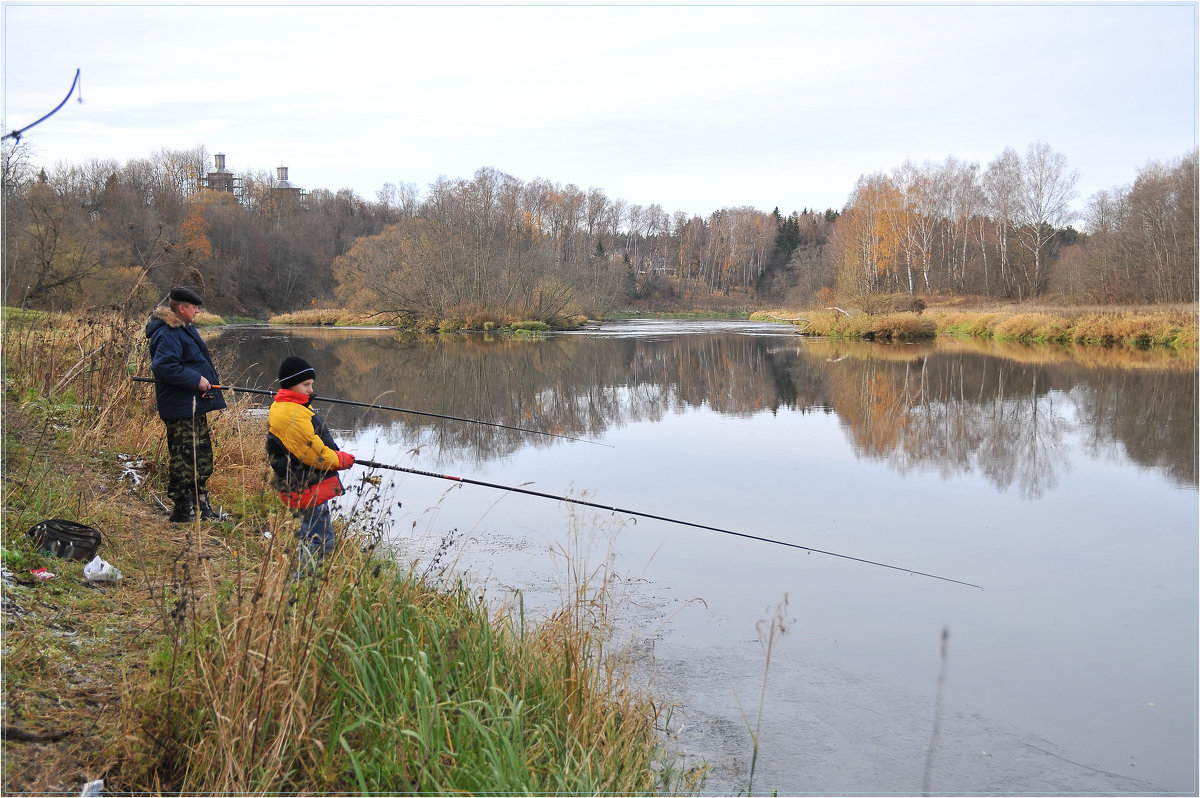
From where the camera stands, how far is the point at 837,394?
1700 cm

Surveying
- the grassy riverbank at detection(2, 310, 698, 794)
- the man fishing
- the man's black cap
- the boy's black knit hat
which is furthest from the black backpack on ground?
the man's black cap

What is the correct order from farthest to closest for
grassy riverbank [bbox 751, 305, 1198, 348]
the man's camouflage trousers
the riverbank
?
the riverbank
grassy riverbank [bbox 751, 305, 1198, 348]
the man's camouflage trousers

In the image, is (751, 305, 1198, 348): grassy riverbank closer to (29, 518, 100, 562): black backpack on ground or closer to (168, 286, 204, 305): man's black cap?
(168, 286, 204, 305): man's black cap

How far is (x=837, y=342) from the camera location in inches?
1371

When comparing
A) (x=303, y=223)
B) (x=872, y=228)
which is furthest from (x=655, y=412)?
(x=303, y=223)

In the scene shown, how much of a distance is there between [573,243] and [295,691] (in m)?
67.0

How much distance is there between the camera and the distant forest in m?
35.4

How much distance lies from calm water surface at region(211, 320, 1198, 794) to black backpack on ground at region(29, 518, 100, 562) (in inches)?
60.6

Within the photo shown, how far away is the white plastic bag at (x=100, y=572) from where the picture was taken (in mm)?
4234

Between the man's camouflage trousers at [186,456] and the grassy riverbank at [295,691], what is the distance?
3.34ft

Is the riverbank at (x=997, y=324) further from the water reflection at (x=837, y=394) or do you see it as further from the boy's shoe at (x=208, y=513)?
the boy's shoe at (x=208, y=513)

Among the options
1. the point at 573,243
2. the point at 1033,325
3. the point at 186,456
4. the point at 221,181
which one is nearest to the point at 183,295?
the point at 186,456

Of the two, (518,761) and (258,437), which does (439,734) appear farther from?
(258,437)

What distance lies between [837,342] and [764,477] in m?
26.6
